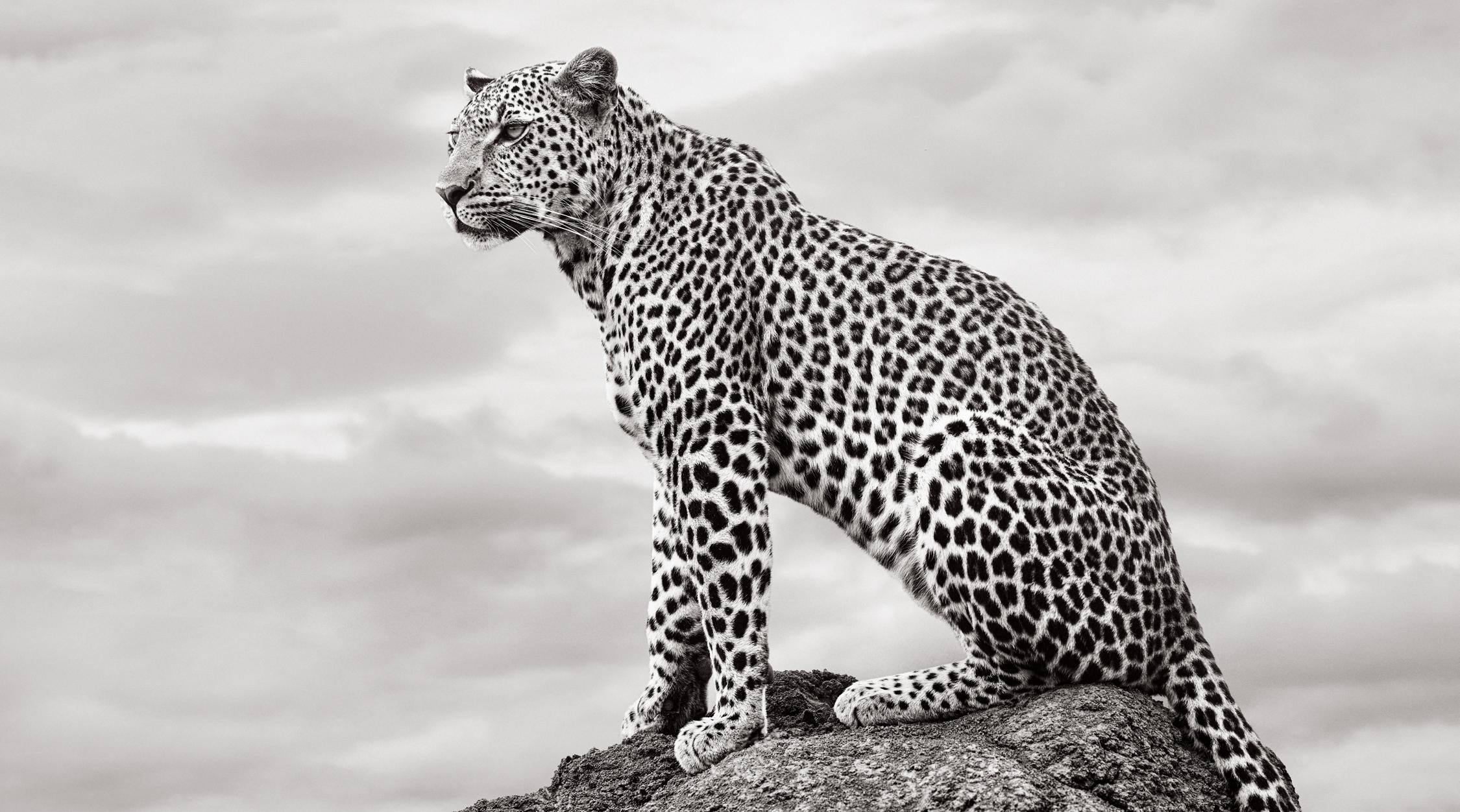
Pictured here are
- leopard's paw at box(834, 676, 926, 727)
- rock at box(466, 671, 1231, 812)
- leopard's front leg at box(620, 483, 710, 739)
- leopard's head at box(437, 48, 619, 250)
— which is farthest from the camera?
leopard's front leg at box(620, 483, 710, 739)

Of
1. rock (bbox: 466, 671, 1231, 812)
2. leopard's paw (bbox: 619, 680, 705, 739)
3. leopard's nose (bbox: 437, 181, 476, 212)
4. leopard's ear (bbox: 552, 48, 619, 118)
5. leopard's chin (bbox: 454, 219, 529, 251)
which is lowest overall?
rock (bbox: 466, 671, 1231, 812)

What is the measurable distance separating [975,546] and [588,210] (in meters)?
3.97

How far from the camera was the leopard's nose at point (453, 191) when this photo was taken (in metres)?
11.2

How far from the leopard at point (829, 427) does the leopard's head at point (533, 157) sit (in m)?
0.02

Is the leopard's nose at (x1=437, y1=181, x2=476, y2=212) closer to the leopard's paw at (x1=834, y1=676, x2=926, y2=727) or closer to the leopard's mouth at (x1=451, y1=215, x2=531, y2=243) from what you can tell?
the leopard's mouth at (x1=451, y1=215, x2=531, y2=243)

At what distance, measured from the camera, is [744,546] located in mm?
10367

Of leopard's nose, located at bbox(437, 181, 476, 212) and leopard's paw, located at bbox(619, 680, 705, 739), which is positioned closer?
leopard's nose, located at bbox(437, 181, 476, 212)

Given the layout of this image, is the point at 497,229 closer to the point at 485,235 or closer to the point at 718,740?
the point at 485,235

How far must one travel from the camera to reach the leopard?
32.8 feet

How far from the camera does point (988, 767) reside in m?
9.39

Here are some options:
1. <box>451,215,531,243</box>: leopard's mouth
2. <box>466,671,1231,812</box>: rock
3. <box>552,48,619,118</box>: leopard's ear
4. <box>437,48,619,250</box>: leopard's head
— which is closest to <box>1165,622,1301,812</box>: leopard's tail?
<box>466,671,1231,812</box>: rock

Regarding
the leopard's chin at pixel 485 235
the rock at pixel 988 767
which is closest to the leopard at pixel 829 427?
the leopard's chin at pixel 485 235

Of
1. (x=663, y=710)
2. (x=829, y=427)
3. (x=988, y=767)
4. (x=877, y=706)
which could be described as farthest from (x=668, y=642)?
(x=988, y=767)

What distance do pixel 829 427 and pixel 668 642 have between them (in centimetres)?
238
